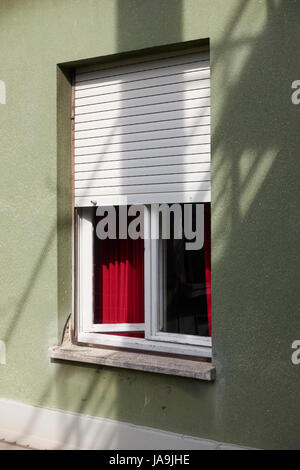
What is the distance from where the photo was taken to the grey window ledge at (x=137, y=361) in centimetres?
434

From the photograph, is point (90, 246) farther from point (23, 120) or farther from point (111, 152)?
point (23, 120)

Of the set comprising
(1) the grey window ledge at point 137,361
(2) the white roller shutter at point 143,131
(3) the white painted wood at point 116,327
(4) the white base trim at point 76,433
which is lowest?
(4) the white base trim at point 76,433

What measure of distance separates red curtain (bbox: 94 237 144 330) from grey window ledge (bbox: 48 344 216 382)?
0.36 m

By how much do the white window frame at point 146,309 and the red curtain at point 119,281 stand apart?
7 cm

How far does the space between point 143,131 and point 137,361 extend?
1.97m

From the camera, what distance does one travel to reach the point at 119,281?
5.18 meters

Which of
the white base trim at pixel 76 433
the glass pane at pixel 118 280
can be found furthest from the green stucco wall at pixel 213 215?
the glass pane at pixel 118 280

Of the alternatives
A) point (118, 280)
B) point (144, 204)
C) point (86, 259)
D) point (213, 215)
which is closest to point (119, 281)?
point (118, 280)

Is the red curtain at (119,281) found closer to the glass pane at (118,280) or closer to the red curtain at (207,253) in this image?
the glass pane at (118,280)

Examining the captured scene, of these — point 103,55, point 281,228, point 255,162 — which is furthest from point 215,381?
point 103,55

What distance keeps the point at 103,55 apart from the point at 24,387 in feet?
10.3

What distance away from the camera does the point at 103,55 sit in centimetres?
489

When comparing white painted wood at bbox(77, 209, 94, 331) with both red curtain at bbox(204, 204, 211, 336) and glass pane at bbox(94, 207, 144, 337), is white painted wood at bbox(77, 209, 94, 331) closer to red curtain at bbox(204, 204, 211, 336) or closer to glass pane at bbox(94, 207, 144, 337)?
glass pane at bbox(94, 207, 144, 337)

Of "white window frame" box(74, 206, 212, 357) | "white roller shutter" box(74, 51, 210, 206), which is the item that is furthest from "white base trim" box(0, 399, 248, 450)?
"white roller shutter" box(74, 51, 210, 206)
